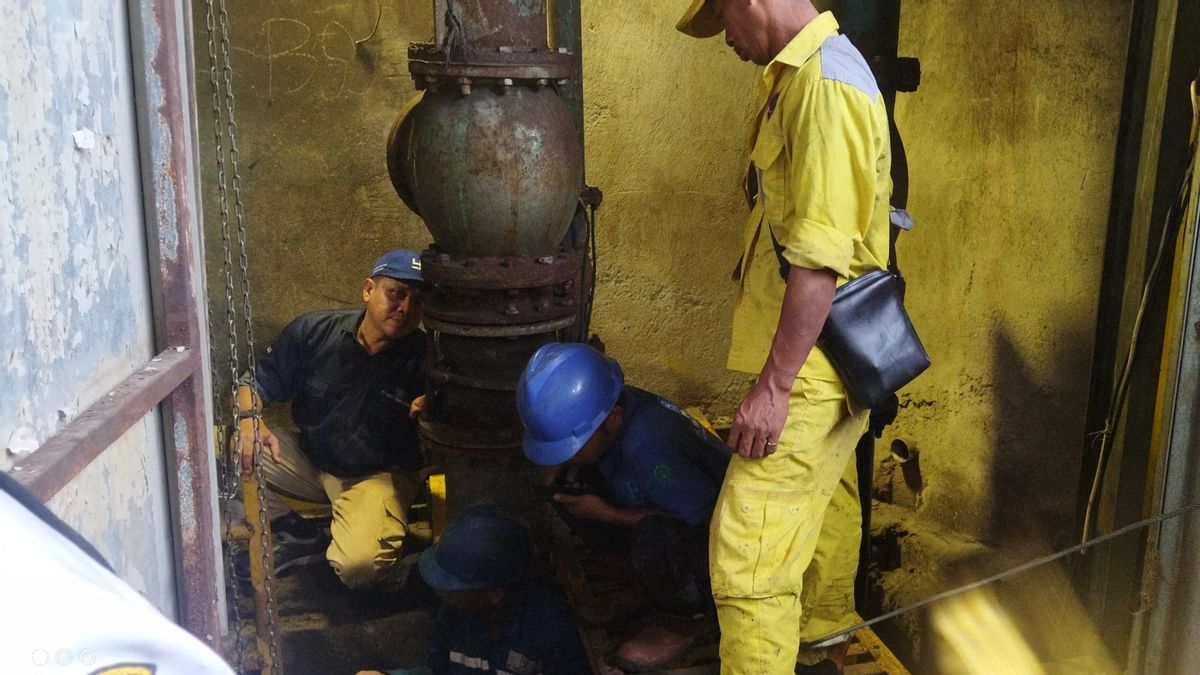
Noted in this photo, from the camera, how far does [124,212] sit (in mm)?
1801

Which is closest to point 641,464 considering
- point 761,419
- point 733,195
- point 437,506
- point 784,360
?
point 761,419

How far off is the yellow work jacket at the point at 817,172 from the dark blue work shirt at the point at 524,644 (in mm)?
1403

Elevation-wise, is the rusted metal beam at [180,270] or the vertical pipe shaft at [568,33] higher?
the vertical pipe shaft at [568,33]

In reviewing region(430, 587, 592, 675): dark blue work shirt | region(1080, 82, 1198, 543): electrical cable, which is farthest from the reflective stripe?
region(1080, 82, 1198, 543): electrical cable

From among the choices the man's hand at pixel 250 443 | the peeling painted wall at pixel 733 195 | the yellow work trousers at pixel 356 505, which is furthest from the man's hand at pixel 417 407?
the peeling painted wall at pixel 733 195

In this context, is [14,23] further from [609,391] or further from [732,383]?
[732,383]

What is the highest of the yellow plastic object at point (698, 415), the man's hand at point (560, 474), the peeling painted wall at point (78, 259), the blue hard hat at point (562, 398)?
the peeling painted wall at point (78, 259)

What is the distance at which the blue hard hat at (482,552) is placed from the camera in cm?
347

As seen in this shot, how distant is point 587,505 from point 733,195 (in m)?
2.42

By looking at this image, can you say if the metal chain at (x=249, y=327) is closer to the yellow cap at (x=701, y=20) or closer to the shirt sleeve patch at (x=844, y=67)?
the yellow cap at (x=701, y=20)

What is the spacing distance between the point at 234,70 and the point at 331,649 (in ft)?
8.50

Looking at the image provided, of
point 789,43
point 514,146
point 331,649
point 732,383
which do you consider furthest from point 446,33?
point 732,383

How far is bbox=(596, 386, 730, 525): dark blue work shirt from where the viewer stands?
3295 millimetres

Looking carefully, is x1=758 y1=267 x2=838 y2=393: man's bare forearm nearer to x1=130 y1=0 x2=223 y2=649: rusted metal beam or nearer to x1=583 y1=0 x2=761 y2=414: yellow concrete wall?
x1=130 y1=0 x2=223 y2=649: rusted metal beam
